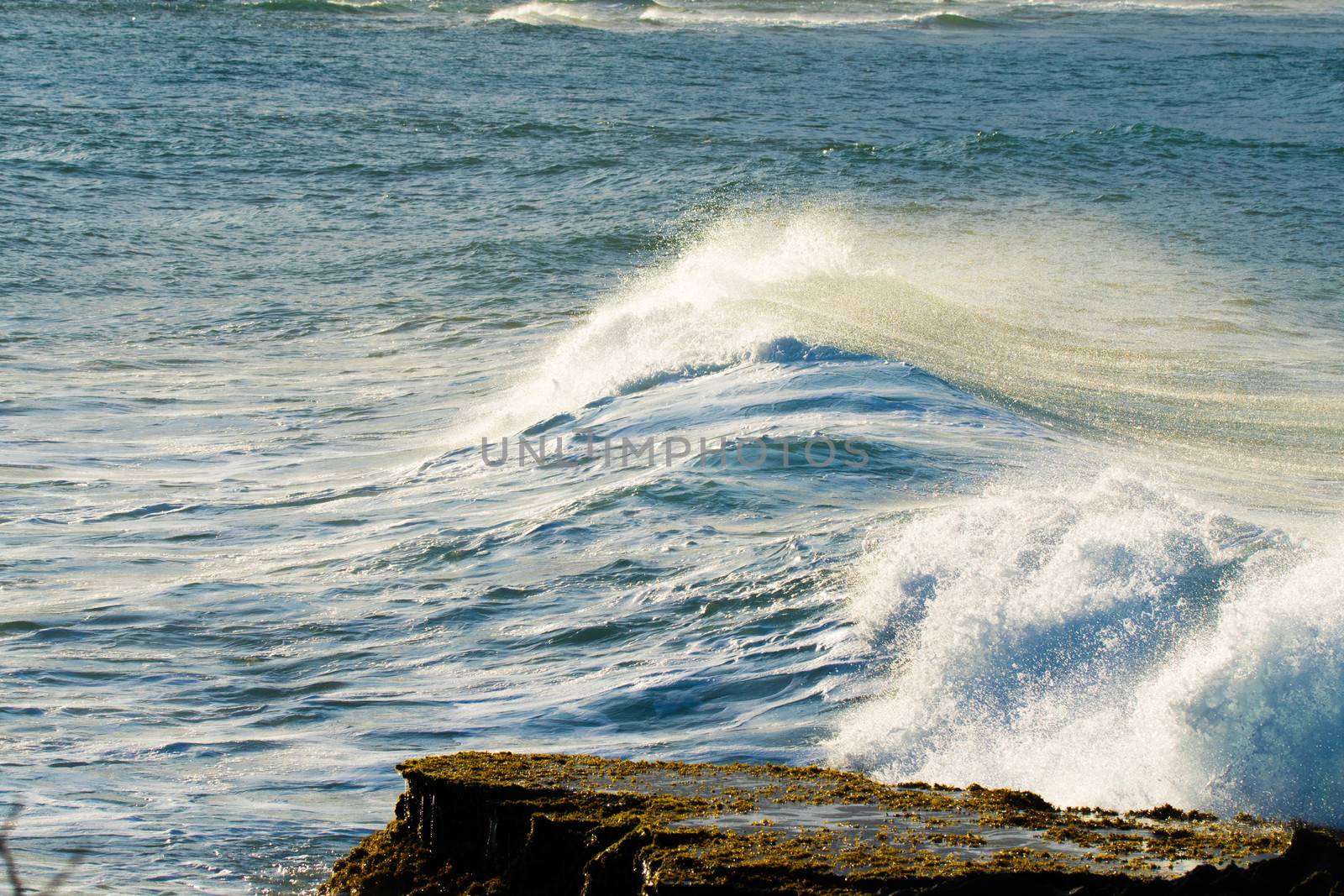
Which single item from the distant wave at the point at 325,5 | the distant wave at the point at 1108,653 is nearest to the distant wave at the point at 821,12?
the distant wave at the point at 325,5

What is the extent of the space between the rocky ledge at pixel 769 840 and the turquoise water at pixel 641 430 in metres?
0.50

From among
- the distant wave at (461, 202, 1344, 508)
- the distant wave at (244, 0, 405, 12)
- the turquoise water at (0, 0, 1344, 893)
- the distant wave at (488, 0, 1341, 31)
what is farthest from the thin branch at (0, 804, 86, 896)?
the distant wave at (488, 0, 1341, 31)

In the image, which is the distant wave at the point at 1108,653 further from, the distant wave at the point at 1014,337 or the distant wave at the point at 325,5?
the distant wave at the point at 325,5

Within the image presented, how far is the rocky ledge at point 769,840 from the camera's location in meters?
2.73

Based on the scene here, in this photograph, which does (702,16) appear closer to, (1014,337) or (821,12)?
(821,12)

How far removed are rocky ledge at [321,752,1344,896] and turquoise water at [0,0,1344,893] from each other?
503 millimetres

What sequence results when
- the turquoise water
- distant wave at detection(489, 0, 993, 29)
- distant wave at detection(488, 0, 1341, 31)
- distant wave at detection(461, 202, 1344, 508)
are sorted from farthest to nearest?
distant wave at detection(488, 0, 1341, 31) → distant wave at detection(489, 0, 993, 29) → distant wave at detection(461, 202, 1344, 508) → the turquoise water

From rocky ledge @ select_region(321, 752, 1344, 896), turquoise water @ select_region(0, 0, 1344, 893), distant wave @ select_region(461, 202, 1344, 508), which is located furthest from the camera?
distant wave @ select_region(461, 202, 1344, 508)

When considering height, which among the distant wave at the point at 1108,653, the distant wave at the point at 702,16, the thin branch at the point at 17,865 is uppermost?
the distant wave at the point at 702,16

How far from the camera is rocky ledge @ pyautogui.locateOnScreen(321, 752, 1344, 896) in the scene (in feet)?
8.95

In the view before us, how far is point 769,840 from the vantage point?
123 inches

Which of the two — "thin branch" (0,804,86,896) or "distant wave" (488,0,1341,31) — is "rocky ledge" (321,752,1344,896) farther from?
"distant wave" (488,0,1341,31)

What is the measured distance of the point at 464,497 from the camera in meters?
8.18

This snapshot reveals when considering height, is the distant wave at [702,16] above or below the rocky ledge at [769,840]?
above
